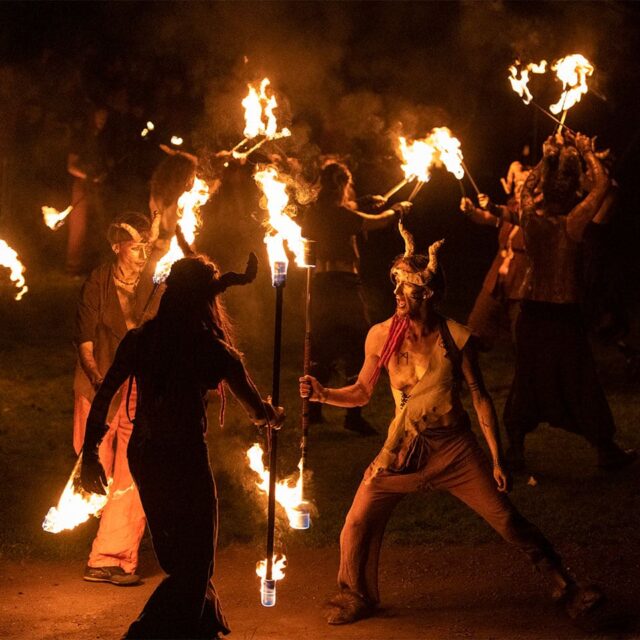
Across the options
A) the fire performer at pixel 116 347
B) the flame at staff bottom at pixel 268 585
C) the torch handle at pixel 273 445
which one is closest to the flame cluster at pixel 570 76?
the fire performer at pixel 116 347

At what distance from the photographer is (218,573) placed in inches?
273

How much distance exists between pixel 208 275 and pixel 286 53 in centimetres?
1061

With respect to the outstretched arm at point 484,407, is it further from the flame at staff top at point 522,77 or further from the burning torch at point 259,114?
the flame at staff top at point 522,77

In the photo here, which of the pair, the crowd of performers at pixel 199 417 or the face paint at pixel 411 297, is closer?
the crowd of performers at pixel 199 417

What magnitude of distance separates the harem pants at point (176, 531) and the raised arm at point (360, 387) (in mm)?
985

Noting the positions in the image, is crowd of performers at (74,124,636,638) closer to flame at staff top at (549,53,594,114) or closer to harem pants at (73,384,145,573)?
harem pants at (73,384,145,573)

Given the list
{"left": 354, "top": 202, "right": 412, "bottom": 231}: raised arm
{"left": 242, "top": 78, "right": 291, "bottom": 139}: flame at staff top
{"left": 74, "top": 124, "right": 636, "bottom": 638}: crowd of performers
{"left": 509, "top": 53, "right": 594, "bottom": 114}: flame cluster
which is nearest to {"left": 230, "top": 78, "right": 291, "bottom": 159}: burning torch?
{"left": 242, "top": 78, "right": 291, "bottom": 139}: flame at staff top

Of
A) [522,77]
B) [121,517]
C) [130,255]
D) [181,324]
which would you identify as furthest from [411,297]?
[522,77]

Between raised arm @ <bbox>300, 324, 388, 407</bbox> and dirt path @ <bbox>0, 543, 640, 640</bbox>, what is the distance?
115cm

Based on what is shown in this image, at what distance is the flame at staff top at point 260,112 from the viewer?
8070 mm

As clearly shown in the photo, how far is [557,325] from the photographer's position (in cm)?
914

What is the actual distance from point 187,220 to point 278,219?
106 cm

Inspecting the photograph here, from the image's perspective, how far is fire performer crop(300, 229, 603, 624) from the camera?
583cm

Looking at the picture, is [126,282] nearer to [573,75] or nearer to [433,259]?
[433,259]
